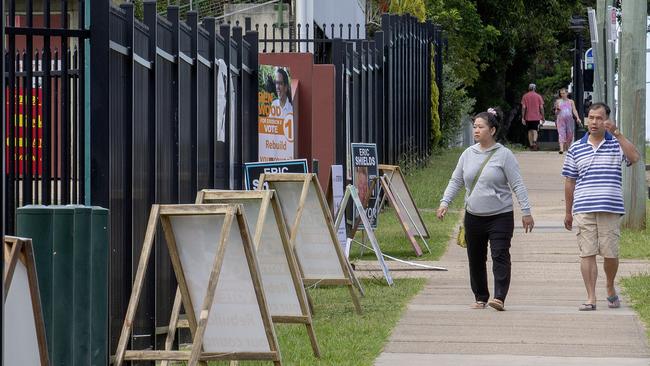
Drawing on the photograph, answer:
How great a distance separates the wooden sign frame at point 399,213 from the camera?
53.9ft

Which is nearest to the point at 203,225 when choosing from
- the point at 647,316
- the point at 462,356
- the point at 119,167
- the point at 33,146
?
the point at 119,167

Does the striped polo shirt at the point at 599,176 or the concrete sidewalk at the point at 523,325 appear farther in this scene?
the striped polo shirt at the point at 599,176

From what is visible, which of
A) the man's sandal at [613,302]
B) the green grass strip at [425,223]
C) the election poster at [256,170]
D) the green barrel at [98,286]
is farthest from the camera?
the green grass strip at [425,223]

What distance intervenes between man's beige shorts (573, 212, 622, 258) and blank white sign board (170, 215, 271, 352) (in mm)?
4362

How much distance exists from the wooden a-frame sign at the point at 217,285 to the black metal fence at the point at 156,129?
403 mm

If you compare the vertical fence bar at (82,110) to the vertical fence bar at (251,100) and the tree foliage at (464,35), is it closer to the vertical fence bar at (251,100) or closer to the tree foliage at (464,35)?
the vertical fence bar at (251,100)

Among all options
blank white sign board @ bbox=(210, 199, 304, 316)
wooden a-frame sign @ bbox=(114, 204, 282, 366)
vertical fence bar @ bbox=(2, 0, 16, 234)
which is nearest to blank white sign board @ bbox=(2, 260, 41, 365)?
wooden a-frame sign @ bbox=(114, 204, 282, 366)

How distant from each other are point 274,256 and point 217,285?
1.79m

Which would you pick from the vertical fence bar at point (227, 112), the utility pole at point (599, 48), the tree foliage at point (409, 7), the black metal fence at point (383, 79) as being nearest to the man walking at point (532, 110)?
the black metal fence at point (383, 79)

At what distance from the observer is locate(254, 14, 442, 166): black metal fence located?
19953 millimetres

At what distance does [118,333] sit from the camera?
8.58 meters

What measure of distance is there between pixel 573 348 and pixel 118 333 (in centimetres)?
320

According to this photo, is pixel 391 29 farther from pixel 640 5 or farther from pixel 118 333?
pixel 118 333

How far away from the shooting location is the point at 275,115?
17156 mm
